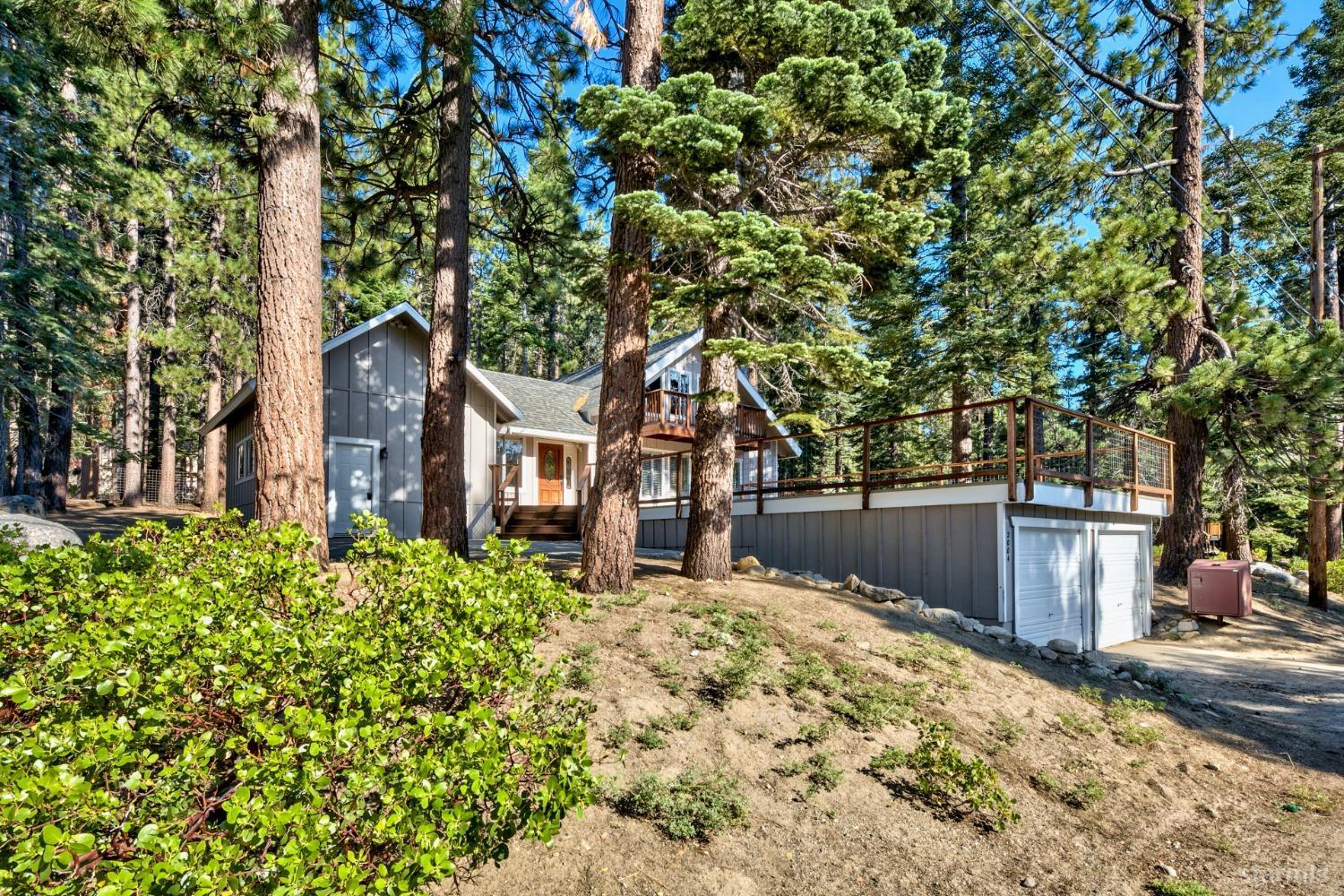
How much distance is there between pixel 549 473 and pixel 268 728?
1590 centimetres

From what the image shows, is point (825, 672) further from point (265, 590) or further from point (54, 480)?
point (54, 480)

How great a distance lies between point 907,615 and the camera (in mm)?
7855

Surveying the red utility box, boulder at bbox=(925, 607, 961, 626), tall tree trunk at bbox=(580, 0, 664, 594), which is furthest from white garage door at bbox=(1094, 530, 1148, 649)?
tall tree trunk at bbox=(580, 0, 664, 594)

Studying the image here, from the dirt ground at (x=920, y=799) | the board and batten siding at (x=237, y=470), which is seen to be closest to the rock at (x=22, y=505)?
the board and batten siding at (x=237, y=470)

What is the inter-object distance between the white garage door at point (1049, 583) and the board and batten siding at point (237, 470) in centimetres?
1451

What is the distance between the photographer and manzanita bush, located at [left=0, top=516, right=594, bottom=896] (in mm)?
1666

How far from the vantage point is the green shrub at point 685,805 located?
3.72 m

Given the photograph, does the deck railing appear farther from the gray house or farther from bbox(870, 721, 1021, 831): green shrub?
bbox(870, 721, 1021, 831): green shrub

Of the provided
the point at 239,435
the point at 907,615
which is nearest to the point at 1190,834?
the point at 907,615

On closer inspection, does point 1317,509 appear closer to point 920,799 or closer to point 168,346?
point 920,799

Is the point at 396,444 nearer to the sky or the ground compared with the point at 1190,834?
nearer to the sky

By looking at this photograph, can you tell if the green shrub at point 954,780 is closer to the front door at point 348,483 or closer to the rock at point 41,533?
the rock at point 41,533

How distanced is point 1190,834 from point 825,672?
2.49 m

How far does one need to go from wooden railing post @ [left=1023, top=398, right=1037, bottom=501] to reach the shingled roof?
1098 centimetres
